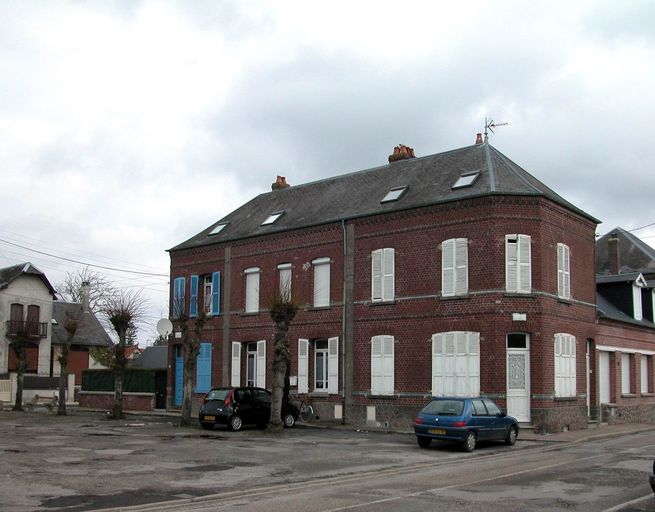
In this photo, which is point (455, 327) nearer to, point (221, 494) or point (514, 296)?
point (514, 296)

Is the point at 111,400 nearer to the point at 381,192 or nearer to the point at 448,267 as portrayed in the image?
the point at 381,192

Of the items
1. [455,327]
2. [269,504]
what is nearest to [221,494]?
[269,504]

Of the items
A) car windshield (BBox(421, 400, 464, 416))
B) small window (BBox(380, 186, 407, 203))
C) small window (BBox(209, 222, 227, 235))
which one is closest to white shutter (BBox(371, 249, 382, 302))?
small window (BBox(380, 186, 407, 203))

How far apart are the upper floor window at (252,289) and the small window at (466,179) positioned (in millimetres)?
10535

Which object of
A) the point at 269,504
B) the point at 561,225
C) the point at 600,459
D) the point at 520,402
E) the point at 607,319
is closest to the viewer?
the point at 269,504

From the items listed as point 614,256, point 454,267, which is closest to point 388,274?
point 454,267

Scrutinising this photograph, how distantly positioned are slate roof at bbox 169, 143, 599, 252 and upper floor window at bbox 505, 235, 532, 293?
1.68 metres

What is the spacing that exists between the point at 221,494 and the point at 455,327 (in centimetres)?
1589

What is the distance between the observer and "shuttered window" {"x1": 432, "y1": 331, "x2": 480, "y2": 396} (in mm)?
26547

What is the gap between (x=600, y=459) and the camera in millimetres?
18359

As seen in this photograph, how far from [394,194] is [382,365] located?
6900 millimetres

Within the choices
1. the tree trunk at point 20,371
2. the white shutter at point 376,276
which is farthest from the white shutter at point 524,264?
the tree trunk at point 20,371

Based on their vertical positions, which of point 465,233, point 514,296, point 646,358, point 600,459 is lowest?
point 600,459

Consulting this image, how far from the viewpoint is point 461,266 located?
1069 inches
